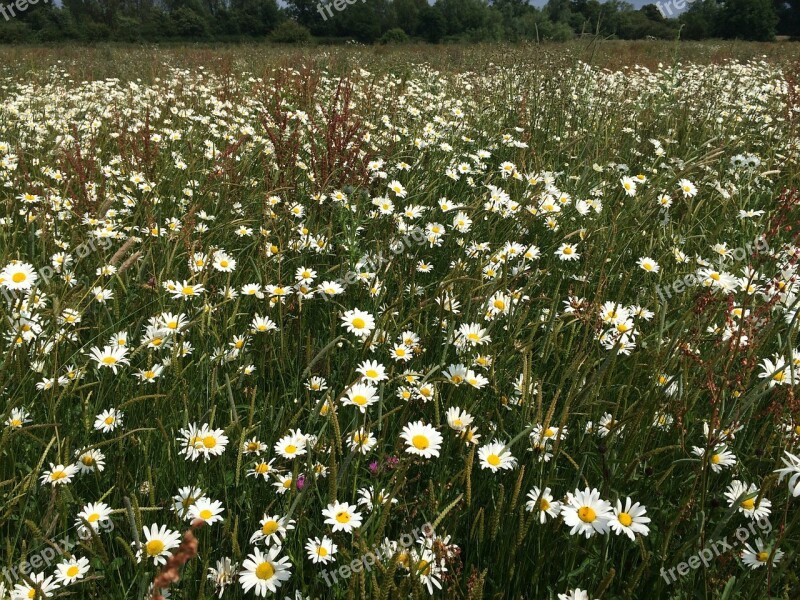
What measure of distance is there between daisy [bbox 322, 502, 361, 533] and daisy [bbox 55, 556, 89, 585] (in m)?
0.58

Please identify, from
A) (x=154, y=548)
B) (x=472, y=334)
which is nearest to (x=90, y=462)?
(x=154, y=548)

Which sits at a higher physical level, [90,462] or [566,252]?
[566,252]

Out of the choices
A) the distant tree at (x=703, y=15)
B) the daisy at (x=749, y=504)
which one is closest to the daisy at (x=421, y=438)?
the daisy at (x=749, y=504)

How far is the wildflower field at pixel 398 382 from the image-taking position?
131 centimetres

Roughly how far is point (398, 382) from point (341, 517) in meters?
0.65

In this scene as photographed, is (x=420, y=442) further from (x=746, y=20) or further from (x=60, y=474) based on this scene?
(x=746, y=20)

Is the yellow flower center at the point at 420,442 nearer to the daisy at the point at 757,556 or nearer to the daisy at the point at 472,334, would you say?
the daisy at the point at 472,334

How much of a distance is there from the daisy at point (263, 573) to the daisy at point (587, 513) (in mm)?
653

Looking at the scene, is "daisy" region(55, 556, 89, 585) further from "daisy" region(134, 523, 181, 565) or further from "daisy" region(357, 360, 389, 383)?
"daisy" region(357, 360, 389, 383)

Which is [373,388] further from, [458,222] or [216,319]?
[458,222]

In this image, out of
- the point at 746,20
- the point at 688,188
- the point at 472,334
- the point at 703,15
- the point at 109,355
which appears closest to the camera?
the point at 109,355

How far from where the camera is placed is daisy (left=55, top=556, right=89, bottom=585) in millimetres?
1269

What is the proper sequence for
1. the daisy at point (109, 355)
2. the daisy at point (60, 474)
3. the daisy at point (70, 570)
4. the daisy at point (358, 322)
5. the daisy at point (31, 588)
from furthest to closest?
the daisy at point (358, 322) < the daisy at point (109, 355) < the daisy at point (60, 474) < the daisy at point (70, 570) < the daisy at point (31, 588)

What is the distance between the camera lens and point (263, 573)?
1.26m
